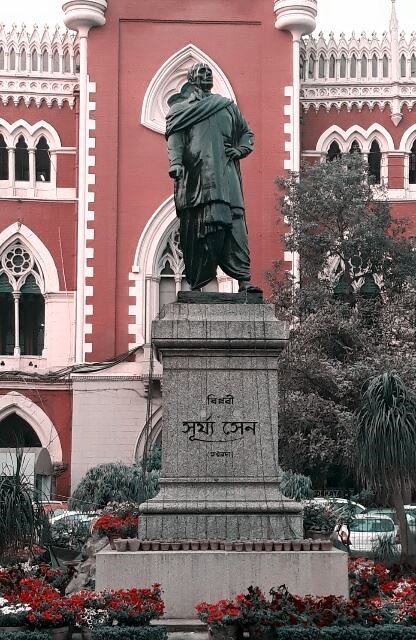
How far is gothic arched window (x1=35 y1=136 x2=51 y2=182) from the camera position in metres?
35.4

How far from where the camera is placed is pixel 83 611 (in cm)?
1011

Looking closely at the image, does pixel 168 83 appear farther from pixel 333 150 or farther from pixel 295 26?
pixel 333 150

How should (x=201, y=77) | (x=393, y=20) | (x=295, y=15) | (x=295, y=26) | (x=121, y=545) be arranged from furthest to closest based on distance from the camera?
(x=393, y=20), (x=295, y=26), (x=295, y=15), (x=201, y=77), (x=121, y=545)

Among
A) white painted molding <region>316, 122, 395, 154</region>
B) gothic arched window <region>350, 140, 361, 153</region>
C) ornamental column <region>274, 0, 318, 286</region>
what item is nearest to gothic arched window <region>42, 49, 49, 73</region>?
ornamental column <region>274, 0, 318, 286</region>

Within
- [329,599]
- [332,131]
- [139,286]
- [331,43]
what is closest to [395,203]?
[332,131]

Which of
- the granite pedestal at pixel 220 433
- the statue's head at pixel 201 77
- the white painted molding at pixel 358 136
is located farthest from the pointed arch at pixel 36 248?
the granite pedestal at pixel 220 433

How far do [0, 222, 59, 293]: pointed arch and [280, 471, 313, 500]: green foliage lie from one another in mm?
12639

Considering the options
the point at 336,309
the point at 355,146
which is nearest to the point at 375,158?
the point at 355,146

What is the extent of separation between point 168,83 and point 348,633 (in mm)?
25875

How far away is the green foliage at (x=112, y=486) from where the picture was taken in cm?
2380

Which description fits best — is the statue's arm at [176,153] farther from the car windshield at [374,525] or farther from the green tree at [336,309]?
the green tree at [336,309]

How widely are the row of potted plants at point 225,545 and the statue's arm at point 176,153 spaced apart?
11.0 ft

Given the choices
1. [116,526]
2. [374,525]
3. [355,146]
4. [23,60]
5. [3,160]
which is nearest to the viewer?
[116,526]

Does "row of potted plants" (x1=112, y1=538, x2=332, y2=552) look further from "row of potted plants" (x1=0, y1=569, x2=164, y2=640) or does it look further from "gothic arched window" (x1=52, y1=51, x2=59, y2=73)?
"gothic arched window" (x1=52, y1=51, x2=59, y2=73)
